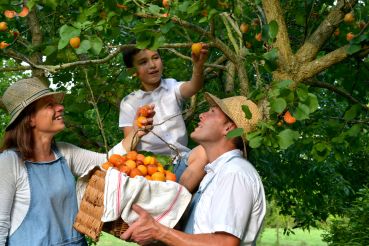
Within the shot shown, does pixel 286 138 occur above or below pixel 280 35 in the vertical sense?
below

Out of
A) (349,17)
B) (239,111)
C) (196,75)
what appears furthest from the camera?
(196,75)

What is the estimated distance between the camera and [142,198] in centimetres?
275

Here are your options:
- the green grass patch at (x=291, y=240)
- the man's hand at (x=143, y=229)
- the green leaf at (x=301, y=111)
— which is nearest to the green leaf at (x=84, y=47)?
the man's hand at (x=143, y=229)

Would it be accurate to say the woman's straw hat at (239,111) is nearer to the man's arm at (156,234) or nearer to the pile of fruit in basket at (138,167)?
the pile of fruit in basket at (138,167)

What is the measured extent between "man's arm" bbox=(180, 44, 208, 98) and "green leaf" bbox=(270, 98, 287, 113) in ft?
2.31

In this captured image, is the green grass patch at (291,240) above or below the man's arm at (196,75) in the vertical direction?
below

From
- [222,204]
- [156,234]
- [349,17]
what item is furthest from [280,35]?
[156,234]

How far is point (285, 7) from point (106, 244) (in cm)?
1915

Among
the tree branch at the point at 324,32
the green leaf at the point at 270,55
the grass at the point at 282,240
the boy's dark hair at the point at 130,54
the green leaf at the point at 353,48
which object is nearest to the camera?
the green leaf at the point at 270,55

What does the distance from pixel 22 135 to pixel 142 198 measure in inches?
31.3

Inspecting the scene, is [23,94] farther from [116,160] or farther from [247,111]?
[247,111]

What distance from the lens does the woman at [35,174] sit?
3104 mm

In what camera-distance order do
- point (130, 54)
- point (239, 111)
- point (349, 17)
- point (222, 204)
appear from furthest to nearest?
point (130, 54), point (349, 17), point (239, 111), point (222, 204)

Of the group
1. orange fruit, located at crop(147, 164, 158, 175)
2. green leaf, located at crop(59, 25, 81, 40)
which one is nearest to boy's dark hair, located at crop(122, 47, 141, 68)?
green leaf, located at crop(59, 25, 81, 40)
